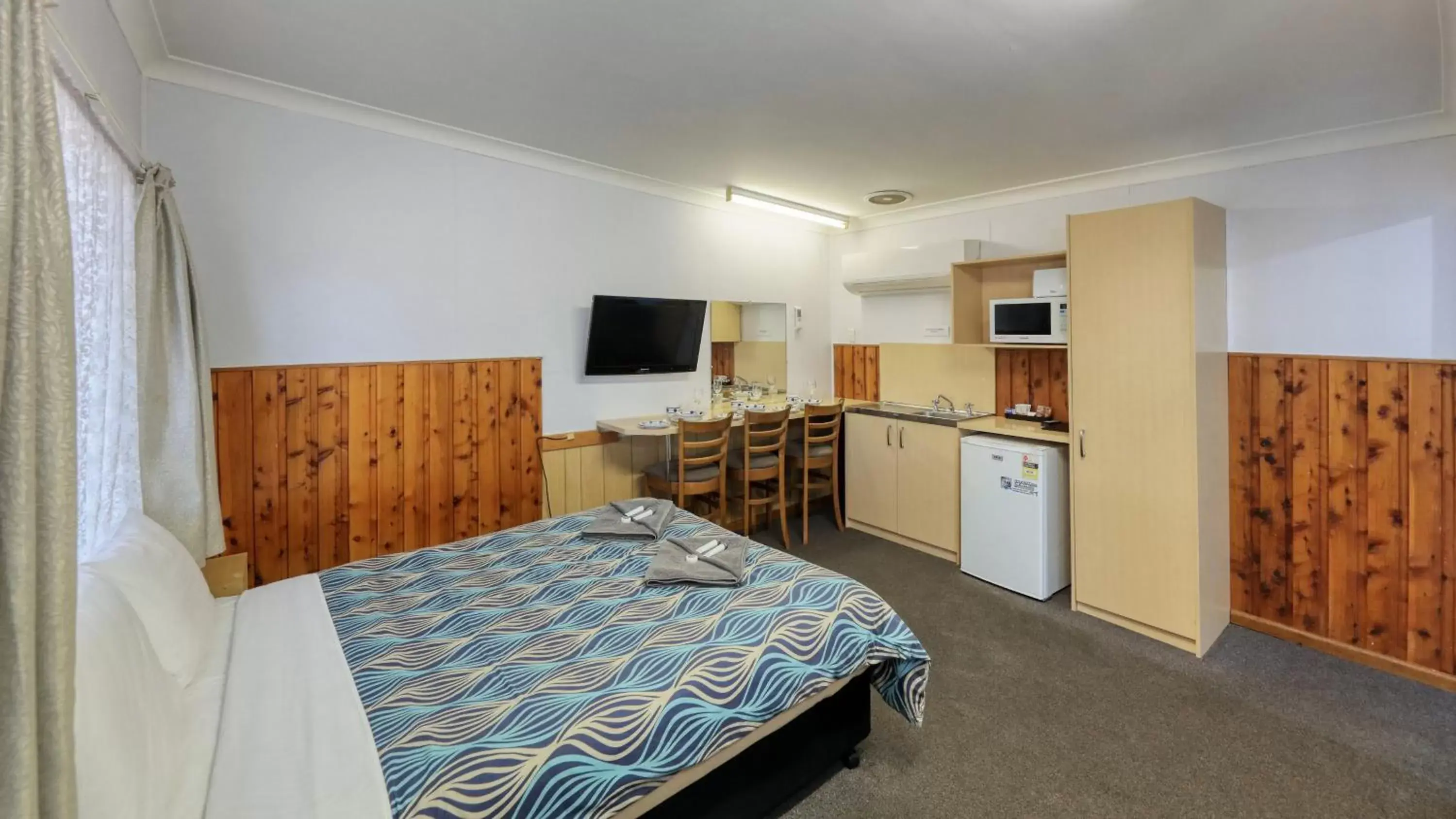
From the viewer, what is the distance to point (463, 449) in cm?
343

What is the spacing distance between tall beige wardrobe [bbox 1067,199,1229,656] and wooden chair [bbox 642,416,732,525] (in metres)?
2.08

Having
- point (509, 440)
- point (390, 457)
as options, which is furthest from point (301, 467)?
point (509, 440)

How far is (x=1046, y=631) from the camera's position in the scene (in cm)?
321

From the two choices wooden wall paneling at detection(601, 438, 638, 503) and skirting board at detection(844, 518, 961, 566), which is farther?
skirting board at detection(844, 518, 961, 566)

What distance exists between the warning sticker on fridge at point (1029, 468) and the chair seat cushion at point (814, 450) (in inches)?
58.3

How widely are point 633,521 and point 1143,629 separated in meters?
2.71

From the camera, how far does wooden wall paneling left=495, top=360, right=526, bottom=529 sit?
3559 millimetres

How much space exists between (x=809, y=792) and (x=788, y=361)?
141 inches

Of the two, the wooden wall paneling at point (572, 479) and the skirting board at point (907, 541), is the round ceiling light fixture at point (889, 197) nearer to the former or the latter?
the skirting board at point (907, 541)

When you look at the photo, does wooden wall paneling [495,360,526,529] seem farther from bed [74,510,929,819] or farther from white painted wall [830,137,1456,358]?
white painted wall [830,137,1456,358]

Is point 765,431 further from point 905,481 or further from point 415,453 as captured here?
point 415,453

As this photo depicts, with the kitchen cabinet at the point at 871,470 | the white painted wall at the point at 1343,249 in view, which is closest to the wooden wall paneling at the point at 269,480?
the kitchen cabinet at the point at 871,470

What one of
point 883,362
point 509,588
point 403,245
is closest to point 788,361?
point 883,362

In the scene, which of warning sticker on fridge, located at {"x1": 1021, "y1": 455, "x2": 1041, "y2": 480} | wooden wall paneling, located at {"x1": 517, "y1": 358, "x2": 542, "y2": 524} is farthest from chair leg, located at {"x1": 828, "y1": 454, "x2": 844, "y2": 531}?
wooden wall paneling, located at {"x1": 517, "y1": 358, "x2": 542, "y2": 524}
